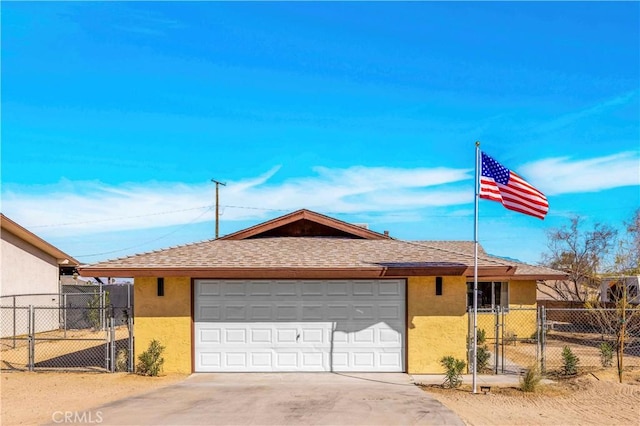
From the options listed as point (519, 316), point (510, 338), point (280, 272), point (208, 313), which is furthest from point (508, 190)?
point (519, 316)

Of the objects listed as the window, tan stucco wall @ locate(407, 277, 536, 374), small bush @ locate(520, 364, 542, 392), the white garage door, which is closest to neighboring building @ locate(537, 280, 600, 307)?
the window

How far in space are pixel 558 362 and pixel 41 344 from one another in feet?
62.9

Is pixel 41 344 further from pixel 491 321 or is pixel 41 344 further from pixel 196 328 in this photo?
pixel 491 321

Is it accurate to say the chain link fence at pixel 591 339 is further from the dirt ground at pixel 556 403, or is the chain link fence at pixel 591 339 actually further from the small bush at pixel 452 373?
the small bush at pixel 452 373

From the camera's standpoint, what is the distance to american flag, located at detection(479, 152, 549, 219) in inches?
517

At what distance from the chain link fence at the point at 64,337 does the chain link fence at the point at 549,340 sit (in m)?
9.73

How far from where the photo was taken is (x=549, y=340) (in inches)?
953

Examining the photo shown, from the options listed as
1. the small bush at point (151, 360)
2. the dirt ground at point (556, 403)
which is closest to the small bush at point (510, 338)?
the dirt ground at point (556, 403)

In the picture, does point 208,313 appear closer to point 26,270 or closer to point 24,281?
point 24,281

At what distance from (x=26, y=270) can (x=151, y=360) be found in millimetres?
15403

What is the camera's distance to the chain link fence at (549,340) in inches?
605

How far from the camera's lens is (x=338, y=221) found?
18359 millimetres

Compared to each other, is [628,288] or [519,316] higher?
[628,288]

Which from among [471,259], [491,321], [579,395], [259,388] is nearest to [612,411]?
[579,395]
